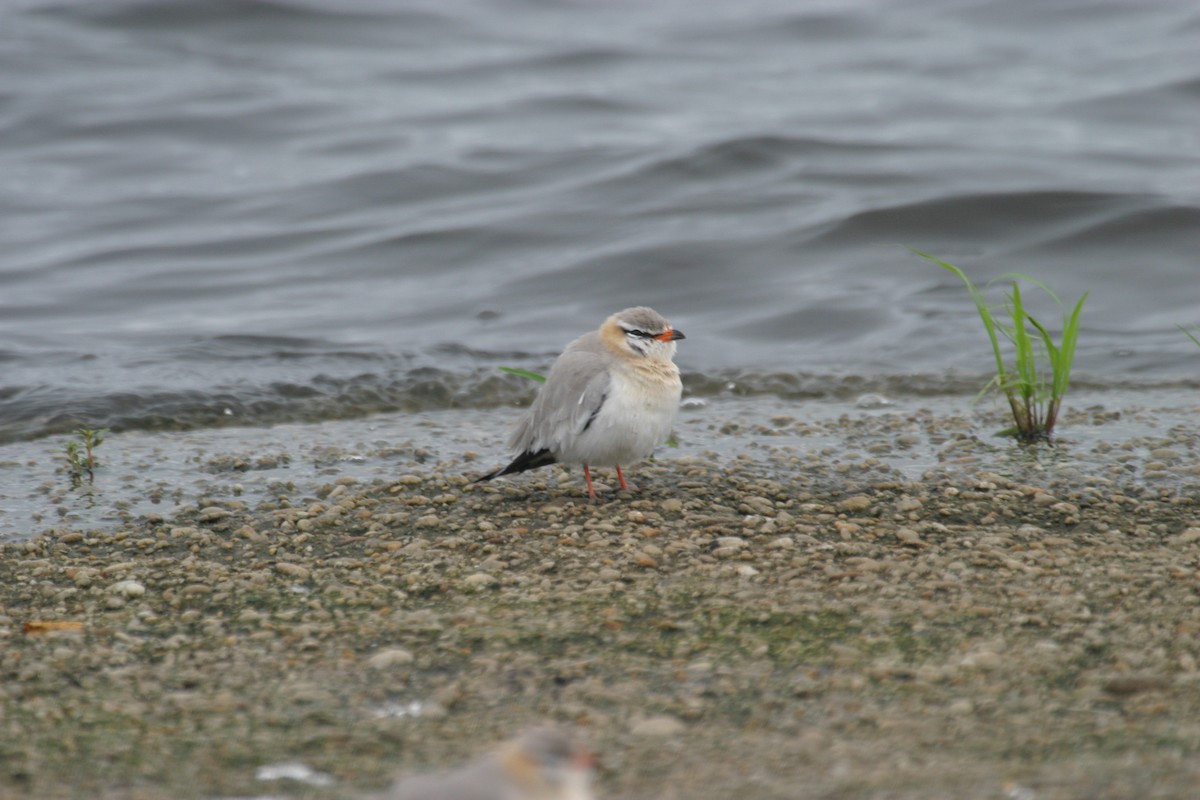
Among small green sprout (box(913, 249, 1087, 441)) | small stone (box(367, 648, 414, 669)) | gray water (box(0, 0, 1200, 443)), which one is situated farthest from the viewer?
gray water (box(0, 0, 1200, 443))

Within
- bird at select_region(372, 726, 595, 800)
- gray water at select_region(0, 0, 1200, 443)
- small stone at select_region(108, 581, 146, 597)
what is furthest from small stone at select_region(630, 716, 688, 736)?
gray water at select_region(0, 0, 1200, 443)

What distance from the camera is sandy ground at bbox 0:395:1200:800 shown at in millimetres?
3883

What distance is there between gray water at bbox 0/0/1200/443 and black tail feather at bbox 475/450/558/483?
9.77ft

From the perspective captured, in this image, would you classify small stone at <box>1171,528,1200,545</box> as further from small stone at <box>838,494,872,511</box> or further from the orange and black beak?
the orange and black beak

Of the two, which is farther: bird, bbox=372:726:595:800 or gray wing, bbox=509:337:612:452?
gray wing, bbox=509:337:612:452

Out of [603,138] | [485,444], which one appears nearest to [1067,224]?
[603,138]

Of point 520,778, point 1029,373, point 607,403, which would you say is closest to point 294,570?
point 607,403

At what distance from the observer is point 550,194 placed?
51.4 feet

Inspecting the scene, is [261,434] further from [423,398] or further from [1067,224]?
[1067,224]

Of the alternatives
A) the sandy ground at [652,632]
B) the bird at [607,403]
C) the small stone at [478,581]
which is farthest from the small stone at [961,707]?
the bird at [607,403]


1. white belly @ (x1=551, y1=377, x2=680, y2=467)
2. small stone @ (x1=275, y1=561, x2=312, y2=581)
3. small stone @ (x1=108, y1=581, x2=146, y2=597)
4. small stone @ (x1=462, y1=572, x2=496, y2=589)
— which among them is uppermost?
white belly @ (x1=551, y1=377, x2=680, y2=467)

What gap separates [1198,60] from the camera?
20.0 m

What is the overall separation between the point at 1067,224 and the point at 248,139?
10.6 metres

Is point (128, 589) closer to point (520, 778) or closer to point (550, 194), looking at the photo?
point (520, 778)
